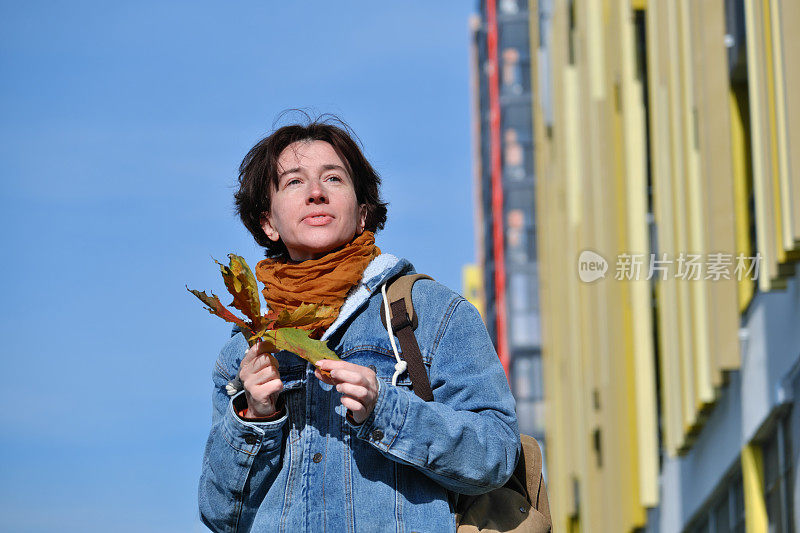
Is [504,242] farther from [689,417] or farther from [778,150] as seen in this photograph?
[778,150]

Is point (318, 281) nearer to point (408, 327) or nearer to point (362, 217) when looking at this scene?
point (408, 327)

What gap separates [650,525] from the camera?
17.5 m

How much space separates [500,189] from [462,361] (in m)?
50.0

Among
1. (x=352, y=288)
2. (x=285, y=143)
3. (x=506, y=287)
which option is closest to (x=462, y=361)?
(x=352, y=288)

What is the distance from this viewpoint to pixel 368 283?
407cm

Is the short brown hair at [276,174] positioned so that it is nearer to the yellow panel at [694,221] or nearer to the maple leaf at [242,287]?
the maple leaf at [242,287]

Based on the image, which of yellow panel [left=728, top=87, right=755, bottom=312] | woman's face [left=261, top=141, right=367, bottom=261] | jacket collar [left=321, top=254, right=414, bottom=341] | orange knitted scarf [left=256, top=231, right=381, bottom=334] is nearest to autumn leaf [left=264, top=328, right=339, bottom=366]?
orange knitted scarf [left=256, top=231, right=381, bottom=334]

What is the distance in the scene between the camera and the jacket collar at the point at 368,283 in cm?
403

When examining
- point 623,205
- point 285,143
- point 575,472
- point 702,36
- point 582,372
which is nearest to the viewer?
point 285,143

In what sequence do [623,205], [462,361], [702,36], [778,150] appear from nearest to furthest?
[462,361] → [778,150] → [702,36] → [623,205]

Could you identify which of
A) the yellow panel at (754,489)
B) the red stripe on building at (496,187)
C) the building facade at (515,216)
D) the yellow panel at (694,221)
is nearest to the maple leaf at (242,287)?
the yellow panel at (754,489)

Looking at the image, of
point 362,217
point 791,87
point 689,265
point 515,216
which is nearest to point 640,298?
point 689,265

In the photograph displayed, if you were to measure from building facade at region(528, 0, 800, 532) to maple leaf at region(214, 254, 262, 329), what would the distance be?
20.7ft

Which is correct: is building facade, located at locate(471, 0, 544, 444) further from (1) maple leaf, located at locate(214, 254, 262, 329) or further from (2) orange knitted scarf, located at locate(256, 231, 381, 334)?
(1) maple leaf, located at locate(214, 254, 262, 329)
